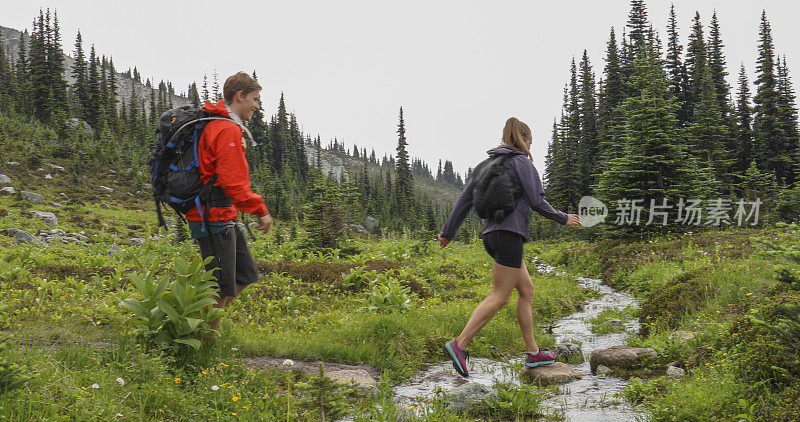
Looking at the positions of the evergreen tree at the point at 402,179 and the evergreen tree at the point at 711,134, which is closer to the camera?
the evergreen tree at the point at 711,134

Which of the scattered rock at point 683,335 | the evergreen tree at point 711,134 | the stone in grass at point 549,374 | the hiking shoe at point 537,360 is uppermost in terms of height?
the evergreen tree at point 711,134

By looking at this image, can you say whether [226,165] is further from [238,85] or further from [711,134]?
[711,134]

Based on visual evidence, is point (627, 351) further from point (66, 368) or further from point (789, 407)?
point (66, 368)

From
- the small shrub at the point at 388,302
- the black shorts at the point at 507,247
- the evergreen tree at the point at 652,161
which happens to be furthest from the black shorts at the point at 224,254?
the evergreen tree at the point at 652,161

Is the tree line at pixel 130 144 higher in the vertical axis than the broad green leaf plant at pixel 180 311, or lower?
higher

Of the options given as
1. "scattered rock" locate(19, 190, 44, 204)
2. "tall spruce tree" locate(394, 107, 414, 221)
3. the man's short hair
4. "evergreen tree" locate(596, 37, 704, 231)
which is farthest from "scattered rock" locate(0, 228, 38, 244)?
"tall spruce tree" locate(394, 107, 414, 221)

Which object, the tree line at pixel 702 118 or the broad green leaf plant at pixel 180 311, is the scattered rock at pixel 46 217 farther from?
the tree line at pixel 702 118

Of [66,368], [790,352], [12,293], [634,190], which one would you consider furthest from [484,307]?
[634,190]

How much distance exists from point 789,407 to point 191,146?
5063 millimetres

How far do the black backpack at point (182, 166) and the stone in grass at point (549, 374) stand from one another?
12.2ft

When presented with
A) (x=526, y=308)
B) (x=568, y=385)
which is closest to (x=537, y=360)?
(x=568, y=385)

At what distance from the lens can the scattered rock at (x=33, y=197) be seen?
25587 mm

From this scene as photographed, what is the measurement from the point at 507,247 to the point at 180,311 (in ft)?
11.0

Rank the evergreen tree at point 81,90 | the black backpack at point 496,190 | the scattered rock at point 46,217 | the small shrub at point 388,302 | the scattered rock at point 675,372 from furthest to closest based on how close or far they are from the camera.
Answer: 1. the evergreen tree at point 81,90
2. the scattered rock at point 46,217
3. the small shrub at point 388,302
4. the black backpack at point 496,190
5. the scattered rock at point 675,372
